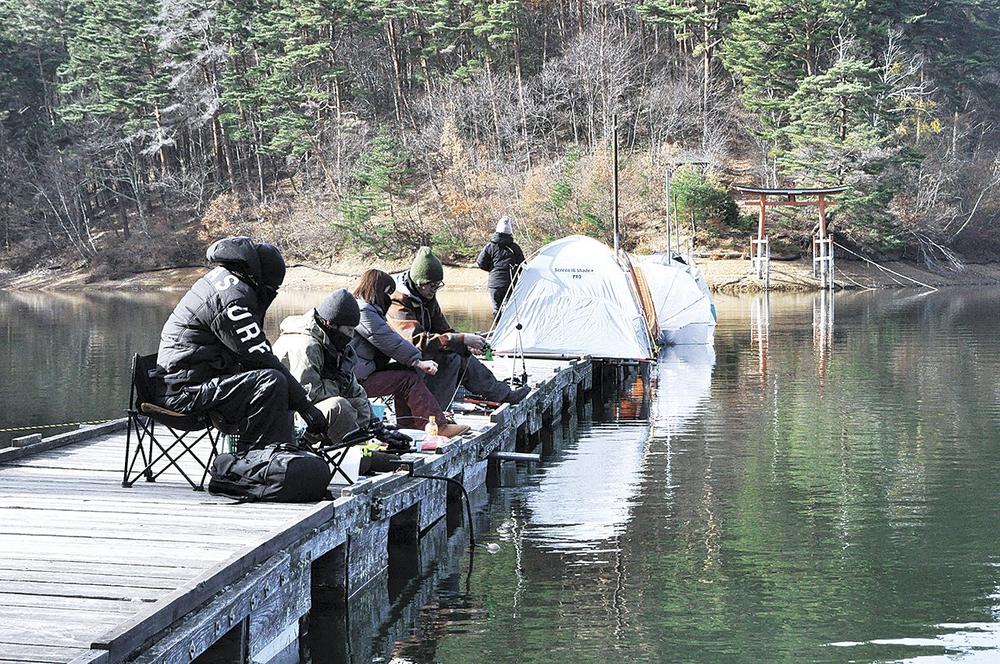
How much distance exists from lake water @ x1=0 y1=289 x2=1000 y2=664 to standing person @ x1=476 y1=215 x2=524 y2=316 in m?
2.23

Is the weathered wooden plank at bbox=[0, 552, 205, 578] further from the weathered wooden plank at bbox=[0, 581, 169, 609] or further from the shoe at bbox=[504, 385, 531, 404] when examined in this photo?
the shoe at bbox=[504, 385, 531, 404]

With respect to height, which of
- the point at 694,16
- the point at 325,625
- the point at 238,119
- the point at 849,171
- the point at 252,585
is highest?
the point at 694,16

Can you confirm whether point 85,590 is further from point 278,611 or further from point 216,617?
point 278,611

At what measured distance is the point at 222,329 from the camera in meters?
7.28

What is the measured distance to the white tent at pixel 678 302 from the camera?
78.1 ft

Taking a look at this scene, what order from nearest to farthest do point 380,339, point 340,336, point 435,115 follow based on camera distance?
1. point 340,336
2. point 380,339
3. point 435,115

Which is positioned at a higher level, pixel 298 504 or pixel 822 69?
pixel 822 69

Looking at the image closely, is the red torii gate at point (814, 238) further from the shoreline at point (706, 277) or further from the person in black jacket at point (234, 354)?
the person in black jacket at point (234, 354)

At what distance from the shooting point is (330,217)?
52750 mm

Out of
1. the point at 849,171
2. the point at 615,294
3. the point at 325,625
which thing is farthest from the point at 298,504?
the point at 849,171

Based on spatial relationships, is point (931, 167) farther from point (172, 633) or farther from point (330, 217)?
point (172, 633)

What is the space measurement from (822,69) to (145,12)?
28836 millimetres

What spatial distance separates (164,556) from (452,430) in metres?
4.50

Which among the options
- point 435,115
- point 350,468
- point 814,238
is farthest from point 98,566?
point 435,115
